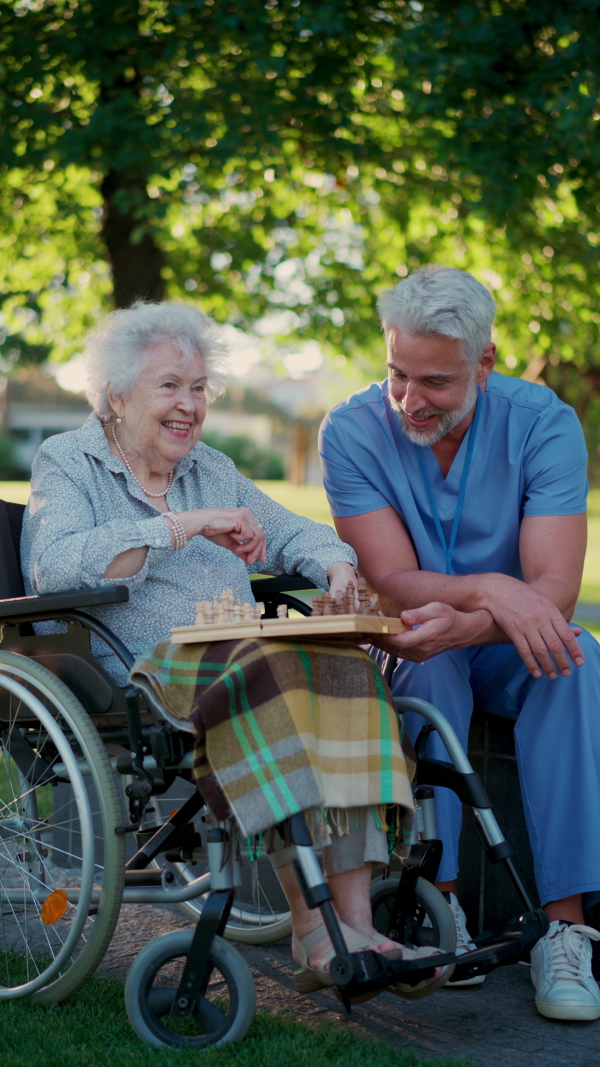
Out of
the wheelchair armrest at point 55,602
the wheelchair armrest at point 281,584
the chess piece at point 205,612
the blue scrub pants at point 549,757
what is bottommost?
the blue scrub pants at point 549,757

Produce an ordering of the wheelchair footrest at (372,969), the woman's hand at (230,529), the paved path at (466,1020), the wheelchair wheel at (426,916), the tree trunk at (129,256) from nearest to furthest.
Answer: the wheelchair footrest at (372,969)
the paved path at (466,1020)
the wheelchair wheel at (426,916)
the woman's hand at (230,529)
the tree trunk at (129,256)

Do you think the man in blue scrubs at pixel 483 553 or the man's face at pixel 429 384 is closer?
the man in blue scrubs at pixel 483 553

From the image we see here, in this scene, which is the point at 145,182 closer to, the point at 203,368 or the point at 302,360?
the point at 302,360

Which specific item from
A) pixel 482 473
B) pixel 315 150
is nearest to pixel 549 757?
pixel 482 473

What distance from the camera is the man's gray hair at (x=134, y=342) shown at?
293cm

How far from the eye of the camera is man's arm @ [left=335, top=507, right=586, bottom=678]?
Result: 2.70 m

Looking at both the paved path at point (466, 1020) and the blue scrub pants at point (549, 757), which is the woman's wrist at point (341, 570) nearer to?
the blue scrub pants at point (549, 757)

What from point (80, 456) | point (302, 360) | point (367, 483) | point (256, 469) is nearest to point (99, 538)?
point (80, 456)

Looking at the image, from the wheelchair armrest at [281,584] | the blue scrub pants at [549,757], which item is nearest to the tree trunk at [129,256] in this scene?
the wheelchair armrest at [281,584]

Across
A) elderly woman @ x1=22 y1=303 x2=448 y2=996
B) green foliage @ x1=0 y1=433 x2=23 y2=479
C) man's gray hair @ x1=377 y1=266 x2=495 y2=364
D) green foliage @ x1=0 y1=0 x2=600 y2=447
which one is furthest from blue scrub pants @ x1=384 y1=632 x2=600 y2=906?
green foliage @ x1=0 y1=433 x2=23 y2=479

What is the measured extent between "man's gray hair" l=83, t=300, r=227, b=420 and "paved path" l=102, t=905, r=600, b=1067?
1496mm

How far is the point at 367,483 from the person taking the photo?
3.20 meters

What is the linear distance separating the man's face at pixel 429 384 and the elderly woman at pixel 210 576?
1.26ft

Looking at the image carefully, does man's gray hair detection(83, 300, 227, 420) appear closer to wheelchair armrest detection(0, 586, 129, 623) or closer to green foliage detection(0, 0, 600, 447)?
wheelchair armrest detection(0, 586, 129, 623)
